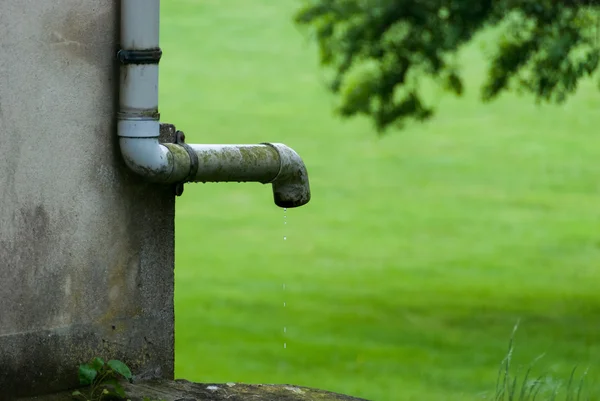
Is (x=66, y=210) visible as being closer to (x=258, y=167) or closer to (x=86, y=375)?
(x=86, y=375)

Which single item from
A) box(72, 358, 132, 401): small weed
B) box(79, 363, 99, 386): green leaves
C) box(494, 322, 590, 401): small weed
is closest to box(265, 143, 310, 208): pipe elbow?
box(72, 358, 132, 401): small weed

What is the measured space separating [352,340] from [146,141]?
965cm

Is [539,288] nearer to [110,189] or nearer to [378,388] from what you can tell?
[378,388]

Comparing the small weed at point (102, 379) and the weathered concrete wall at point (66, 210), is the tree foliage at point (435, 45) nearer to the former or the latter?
the weathered concrete wall at point (66, 210)

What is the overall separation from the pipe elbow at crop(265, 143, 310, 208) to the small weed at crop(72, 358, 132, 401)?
→ 3.31ft

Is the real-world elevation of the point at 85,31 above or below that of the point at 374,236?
above

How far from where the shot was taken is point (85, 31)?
470cm

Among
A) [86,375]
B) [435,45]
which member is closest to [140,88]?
[86,375]

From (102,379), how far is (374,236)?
55.6ft

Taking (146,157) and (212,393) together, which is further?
(212,393)

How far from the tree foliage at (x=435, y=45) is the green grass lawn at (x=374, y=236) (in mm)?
1530

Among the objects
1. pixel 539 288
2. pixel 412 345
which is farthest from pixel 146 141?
pixel 539 288

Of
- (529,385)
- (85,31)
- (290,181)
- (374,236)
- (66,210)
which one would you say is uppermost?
(85,31)

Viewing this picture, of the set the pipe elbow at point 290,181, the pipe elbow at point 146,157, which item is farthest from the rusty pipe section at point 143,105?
the pipe elbow at point 290,181
